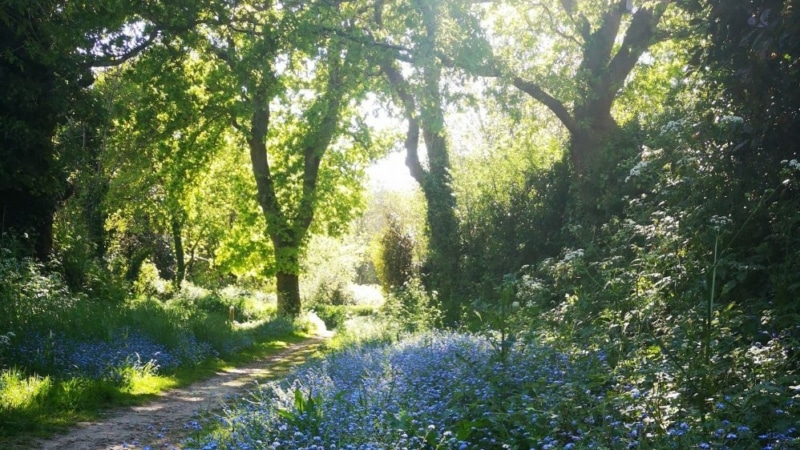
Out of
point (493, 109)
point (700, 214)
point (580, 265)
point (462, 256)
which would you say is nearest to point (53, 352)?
point (580, 265)

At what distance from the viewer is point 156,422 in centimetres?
796

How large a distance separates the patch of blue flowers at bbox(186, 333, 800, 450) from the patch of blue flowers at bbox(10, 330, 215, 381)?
4.01 metres

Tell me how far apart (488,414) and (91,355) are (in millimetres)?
7536

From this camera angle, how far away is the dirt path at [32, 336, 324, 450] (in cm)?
675

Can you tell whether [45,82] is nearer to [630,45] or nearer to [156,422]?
[156,422]

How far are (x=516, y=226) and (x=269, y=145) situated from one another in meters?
16.8

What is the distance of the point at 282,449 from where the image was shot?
480 centimetres

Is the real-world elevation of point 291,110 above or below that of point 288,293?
above

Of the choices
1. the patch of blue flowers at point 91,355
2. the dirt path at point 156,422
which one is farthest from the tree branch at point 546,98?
the patch of blue flowers at point 91,355

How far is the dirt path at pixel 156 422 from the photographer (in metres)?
6.75

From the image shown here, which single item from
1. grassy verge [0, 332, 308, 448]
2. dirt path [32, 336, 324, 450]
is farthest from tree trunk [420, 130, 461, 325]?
grassy verge [0, 332, 308, 448]

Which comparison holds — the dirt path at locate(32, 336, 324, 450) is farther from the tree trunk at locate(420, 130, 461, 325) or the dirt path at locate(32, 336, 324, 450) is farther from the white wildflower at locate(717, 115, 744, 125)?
the tree trunk at locate(420, 130, 461, 325)

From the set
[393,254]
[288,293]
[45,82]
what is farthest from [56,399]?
[393,254]

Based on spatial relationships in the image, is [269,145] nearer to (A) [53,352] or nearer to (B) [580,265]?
(A) [53,352]
